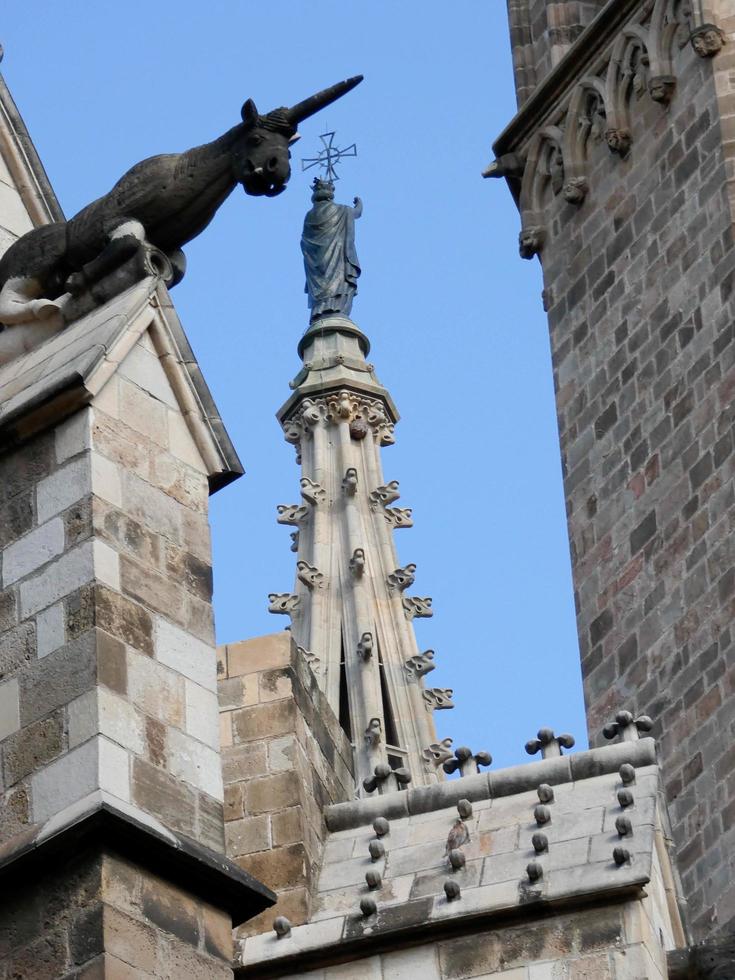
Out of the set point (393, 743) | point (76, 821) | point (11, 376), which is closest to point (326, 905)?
point (11, 376)

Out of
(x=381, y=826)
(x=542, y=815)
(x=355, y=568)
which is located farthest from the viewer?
(x=355, y=568)

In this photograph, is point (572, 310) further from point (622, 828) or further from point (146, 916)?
point (146, 916)

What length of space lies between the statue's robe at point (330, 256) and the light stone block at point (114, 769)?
21300mm

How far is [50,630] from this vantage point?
10188 millimetres

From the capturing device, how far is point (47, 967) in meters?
9.35

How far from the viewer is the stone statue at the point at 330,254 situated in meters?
31.3

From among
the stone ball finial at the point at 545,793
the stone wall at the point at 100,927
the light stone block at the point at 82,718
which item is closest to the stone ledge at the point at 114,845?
the stone wall at the point at 100,927

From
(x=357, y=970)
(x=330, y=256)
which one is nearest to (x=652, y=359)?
(x=357, y=970)

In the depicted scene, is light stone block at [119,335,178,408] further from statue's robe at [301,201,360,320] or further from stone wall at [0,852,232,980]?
statue's robe at [301,201,360,320]

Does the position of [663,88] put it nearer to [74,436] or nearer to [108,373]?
[108,373]

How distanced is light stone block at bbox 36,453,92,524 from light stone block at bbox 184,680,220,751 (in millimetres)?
715

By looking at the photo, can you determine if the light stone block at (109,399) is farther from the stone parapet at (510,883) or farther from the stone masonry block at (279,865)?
the stone masonry block at (279,865)

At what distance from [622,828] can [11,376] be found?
2.94 metres

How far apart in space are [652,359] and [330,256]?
11726 millimetres
